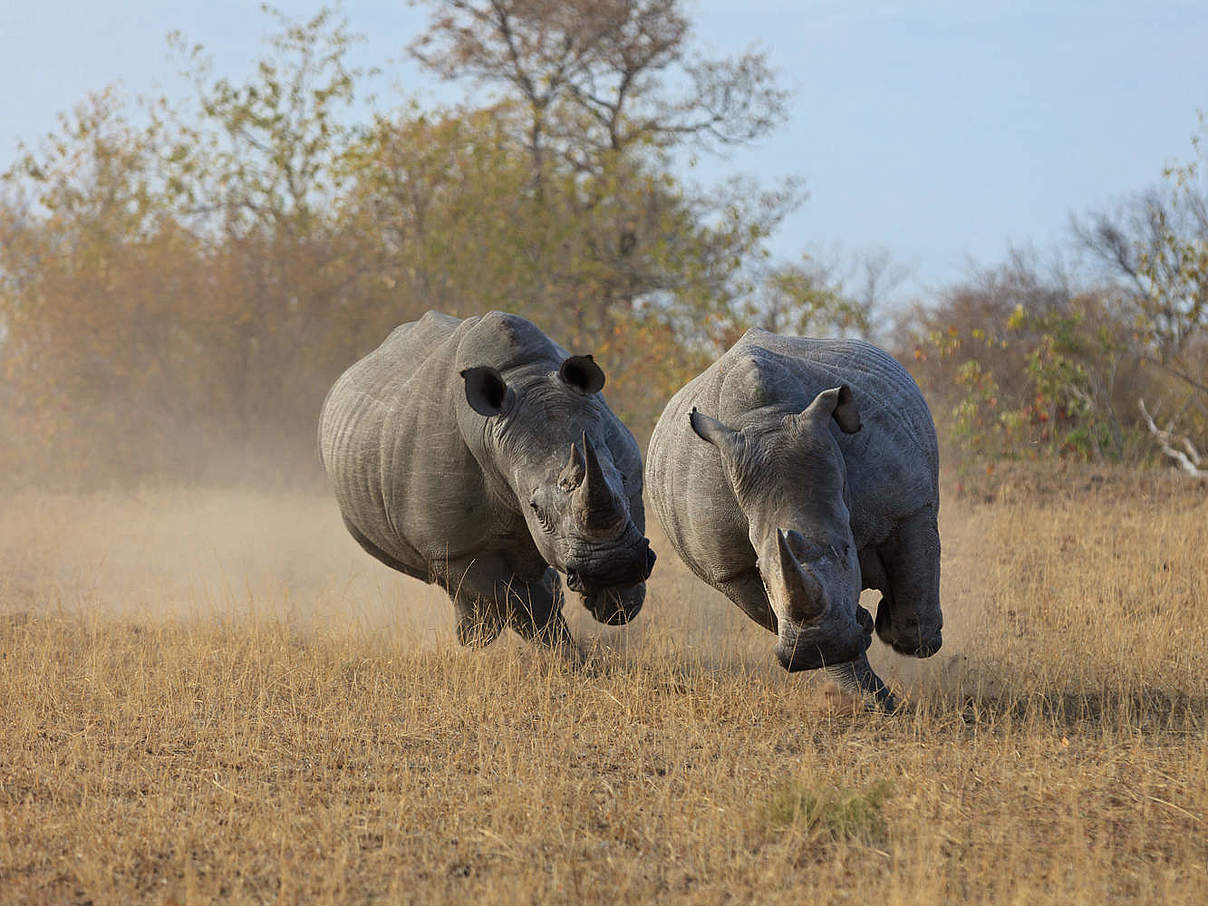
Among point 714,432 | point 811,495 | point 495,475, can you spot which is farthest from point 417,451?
point 811,495

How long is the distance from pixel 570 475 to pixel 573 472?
0.02m

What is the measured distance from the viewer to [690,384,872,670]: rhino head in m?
5.12

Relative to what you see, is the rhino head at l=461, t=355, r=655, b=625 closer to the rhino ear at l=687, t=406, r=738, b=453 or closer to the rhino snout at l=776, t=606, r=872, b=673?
the rhino ear at l=687, t=406, r=738, b=453

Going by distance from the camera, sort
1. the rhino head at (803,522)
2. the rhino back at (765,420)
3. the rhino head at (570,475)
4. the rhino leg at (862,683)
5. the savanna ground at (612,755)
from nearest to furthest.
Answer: the savanna ground at (612,755) → the rhino head at (803,522) → the rhino back at (765,420) → the rhino leg at (862,683) → the rhino head at (570,475)

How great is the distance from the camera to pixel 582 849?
14.4ft

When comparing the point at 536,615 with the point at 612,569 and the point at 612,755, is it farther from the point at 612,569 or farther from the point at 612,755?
the point at 612,755

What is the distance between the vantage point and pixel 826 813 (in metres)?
4.48

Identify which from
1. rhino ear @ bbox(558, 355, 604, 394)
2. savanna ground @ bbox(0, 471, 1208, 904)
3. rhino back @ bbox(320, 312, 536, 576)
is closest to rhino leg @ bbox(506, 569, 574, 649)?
savanna ground @ bbox(0, 471, 1208, 904)

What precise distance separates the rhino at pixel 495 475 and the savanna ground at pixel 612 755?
38 centimetres

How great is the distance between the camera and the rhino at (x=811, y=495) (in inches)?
204

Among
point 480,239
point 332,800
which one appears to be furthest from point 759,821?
point 480,239

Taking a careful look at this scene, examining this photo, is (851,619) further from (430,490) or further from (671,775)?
(430,490)

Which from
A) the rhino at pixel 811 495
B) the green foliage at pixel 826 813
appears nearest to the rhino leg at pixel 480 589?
the rhino at pixel 811 495

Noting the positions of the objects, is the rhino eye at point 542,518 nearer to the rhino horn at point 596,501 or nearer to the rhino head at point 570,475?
the rhino head at point 570,475
